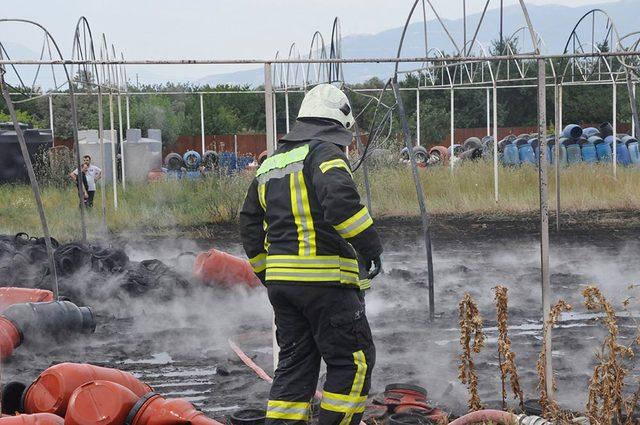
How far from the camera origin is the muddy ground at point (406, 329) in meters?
5.87

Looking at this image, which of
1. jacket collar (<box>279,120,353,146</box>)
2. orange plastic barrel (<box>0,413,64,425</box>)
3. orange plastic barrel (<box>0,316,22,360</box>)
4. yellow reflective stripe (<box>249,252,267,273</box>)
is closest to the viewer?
orange plastic barrel (<box>0,413,64,425</box>)

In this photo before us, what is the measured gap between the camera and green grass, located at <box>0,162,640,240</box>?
572 inches

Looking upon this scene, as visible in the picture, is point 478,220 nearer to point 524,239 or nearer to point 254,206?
point 524,239

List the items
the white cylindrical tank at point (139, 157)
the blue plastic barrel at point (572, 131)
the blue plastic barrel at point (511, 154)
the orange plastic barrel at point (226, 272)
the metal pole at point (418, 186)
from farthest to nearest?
the blue plastic barrel at point (572, 131)
the blue plastic barrel at point (511, 154)
the white cylindrical tank at point (139, 157)
the orange plastic barrel at point (226, 272)
the metal pole at point (418, 186)

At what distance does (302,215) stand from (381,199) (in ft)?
37.6

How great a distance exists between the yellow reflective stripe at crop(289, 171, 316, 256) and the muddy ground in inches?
62.1

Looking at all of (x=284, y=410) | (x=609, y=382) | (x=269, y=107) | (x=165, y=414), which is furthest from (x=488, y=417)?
(x=269, y=107)

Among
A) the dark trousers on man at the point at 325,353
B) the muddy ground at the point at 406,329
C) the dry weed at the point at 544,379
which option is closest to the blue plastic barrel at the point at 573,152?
the muddy ground at the point at 406,329

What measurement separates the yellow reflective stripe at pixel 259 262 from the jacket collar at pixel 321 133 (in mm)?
612

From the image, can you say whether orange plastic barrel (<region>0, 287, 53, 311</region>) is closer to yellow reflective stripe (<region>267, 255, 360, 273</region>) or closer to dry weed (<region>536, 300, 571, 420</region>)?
yellow reflective stripe (<region>267, 255, 360, 273</region>)

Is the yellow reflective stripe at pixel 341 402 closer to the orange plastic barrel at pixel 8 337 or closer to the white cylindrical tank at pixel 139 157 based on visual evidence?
the orange plastic barrel at pixel 8 337

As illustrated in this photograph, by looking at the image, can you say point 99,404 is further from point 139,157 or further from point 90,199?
point 139,157

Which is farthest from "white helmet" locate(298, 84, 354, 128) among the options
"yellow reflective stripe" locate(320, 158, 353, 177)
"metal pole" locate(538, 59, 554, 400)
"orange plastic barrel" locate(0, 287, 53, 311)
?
"orange plastic barrel" locate(0, 287, 53, 311)

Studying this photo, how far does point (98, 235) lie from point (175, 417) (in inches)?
388
